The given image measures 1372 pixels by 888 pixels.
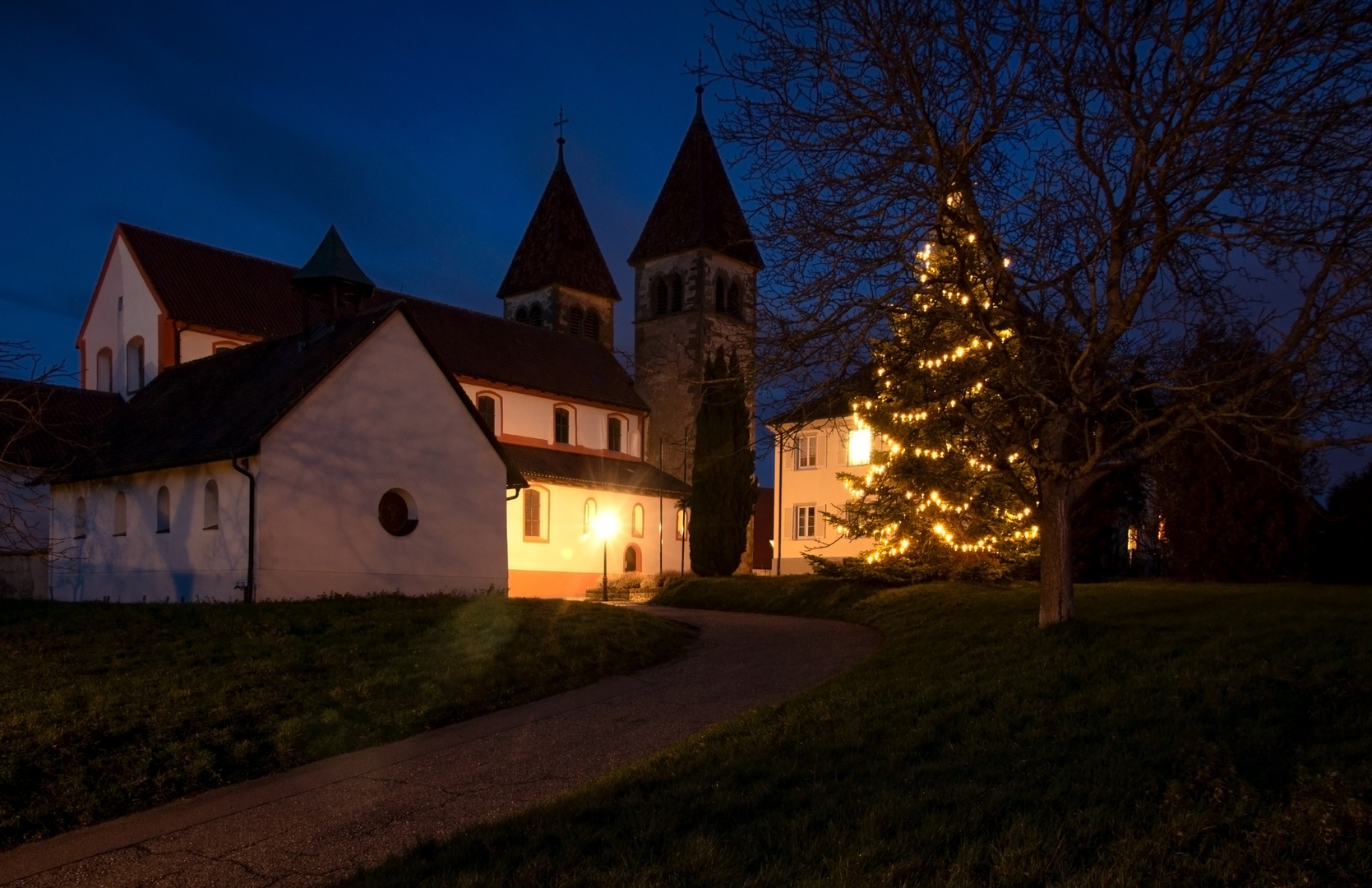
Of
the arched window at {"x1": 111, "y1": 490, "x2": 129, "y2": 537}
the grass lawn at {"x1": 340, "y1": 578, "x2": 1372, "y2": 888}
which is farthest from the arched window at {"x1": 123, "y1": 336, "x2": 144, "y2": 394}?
the grass lawn at {"x1": 340, "y1": 578, "x2": 1372, "y2": 888}

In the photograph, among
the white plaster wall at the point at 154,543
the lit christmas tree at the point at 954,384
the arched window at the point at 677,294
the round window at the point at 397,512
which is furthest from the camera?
the arched window at the point at 677,294

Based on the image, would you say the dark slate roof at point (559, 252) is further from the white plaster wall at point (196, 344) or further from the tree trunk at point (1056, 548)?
the tree trunk at point (1056, 548)

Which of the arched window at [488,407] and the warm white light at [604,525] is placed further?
the arched window at [488,407]

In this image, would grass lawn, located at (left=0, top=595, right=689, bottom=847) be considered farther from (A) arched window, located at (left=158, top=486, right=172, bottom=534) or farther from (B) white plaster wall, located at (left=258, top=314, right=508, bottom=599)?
(A) arched window, located at (left=158, top=486, right=172, bottom=534)

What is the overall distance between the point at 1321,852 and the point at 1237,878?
535 millimetres

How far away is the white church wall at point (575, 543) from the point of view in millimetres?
37844

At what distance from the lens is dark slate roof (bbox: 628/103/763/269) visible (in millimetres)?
51812

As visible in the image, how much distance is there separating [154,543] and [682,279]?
33.4 metres

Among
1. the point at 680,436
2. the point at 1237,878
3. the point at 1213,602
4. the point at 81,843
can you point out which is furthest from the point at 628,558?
the point at 1237,878

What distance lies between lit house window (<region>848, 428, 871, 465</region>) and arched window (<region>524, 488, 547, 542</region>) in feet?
37.6

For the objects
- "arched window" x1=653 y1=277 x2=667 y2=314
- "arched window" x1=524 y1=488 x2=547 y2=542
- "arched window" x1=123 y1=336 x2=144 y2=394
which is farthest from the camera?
"arched window" x1=653 y1=277 x2=667 y2=314

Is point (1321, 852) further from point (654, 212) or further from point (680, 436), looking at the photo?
point (654, 212)

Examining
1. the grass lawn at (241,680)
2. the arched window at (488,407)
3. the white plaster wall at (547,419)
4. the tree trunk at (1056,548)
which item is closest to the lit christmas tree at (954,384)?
the tree trunk at (1056,548)

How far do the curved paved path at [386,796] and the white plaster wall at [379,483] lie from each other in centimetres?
1019
